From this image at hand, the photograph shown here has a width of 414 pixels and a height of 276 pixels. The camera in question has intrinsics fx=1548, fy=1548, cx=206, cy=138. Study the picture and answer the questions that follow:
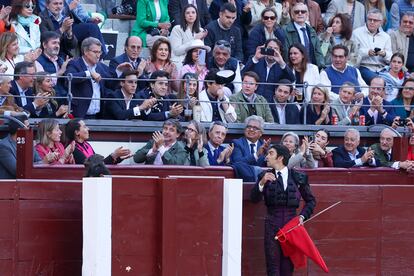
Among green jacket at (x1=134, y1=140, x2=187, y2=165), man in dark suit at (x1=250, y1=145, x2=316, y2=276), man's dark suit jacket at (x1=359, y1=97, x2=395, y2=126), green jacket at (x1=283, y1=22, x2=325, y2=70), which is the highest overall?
green jacket at (x1=283, y1=22, x2=325, y2=70)

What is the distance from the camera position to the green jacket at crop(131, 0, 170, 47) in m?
17.1

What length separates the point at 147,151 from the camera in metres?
14.9

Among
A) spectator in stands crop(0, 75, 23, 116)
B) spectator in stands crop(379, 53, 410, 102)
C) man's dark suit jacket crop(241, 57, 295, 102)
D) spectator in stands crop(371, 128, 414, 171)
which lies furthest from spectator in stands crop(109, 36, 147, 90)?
spectator in stands crop(379, 53, 410, 102)

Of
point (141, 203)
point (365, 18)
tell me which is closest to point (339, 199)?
point (141, 203)

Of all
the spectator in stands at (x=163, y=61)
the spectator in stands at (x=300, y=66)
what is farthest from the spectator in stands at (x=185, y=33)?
the spectator in stands at (x=300, y=66)

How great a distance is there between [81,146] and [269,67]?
308cm

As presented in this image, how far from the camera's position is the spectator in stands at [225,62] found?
1650 cm

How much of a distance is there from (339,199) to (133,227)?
2258mm

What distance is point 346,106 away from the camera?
17078mm

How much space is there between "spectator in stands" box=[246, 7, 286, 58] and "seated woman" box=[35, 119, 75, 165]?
380cm

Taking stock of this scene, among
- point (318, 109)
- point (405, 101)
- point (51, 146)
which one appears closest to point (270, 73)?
point (318, 109)

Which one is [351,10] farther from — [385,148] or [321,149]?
[321,149]

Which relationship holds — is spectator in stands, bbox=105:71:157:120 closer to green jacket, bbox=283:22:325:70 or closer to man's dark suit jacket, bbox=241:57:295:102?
man's dark suit jacket, bbox=241:57:295:102

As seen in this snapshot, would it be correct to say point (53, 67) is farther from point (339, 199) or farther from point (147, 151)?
point (339, 199)
